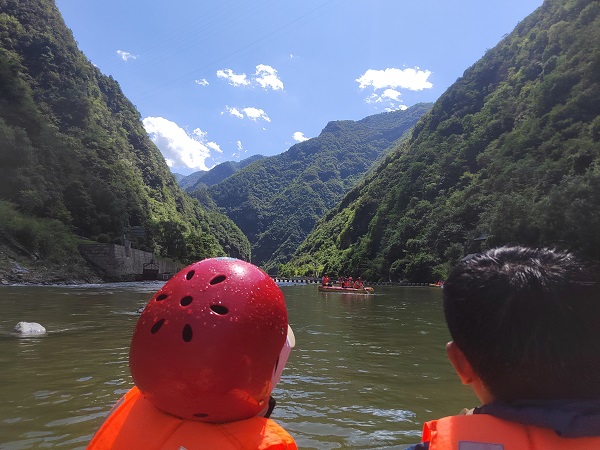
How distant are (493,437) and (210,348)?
100 centimetres

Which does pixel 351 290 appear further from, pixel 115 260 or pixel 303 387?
pixel 303 387

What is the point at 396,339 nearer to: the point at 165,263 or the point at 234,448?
the point at 234,448

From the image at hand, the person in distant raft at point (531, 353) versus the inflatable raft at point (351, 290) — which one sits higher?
the person in distant raft at point (531, 353)

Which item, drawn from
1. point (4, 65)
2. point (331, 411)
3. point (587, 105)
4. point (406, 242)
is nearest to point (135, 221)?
point (4, 65)

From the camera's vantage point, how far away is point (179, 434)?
1.77 meters

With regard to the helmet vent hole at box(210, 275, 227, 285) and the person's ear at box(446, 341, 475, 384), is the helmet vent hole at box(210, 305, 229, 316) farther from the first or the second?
the person's ear at box(446, 341, 475, 384)

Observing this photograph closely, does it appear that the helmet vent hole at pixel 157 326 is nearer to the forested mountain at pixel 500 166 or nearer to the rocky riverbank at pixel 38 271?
the forested mountain at pixel 500 166

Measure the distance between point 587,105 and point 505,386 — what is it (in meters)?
75.0

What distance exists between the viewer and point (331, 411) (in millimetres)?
6168

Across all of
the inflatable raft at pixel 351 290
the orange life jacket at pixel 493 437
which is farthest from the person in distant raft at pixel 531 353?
the inflatable raft at pixel 351 290

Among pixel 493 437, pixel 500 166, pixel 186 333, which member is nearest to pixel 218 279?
pixel 186 333

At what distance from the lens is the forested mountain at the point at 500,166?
49.0 m

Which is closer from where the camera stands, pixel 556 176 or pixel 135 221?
pixel 556 176

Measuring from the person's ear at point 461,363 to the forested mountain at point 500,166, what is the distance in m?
36.9
